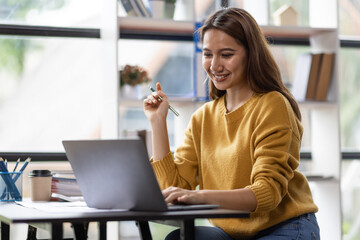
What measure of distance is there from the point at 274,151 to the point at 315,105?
6.11ft

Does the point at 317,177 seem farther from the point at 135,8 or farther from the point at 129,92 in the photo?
the point at 135,8

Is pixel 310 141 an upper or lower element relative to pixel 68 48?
lower

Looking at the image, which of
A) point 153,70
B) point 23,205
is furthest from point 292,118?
point 153,70

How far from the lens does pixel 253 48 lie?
81.6 inches

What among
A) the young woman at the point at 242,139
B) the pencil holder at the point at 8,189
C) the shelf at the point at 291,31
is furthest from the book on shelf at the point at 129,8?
the pencil holder at the point at 8,189

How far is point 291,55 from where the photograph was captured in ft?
13.6

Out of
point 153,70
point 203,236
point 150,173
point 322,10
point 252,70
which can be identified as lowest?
point 203,236

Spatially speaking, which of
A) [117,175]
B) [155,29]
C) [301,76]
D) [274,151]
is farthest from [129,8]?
[117,175]

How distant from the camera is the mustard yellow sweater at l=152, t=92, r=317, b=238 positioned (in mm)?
1838

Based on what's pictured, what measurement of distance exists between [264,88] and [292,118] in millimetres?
172

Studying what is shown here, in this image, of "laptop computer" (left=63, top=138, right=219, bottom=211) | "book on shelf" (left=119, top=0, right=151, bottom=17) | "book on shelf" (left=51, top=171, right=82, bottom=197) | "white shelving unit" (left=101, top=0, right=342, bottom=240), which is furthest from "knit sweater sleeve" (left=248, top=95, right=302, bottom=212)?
"book on shelf" (left=119, top=0, right=151, bottom=17)

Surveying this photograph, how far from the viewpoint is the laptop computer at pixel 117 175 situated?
142cm

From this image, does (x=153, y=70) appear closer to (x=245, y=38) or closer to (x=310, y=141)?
(x=310, y=141)

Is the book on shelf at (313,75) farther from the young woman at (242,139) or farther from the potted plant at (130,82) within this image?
the young woman at (242,139)
